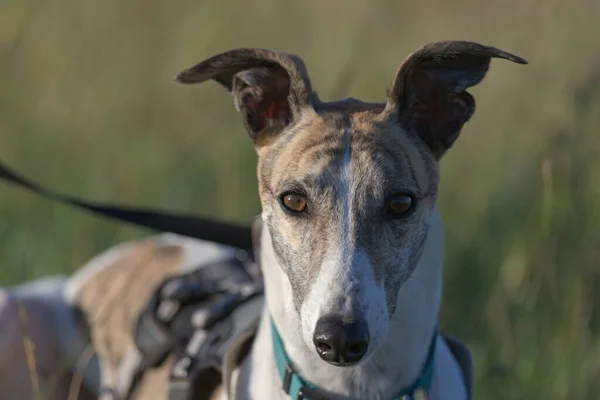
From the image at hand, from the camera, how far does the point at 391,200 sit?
2.41 m

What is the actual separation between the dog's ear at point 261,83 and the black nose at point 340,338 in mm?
750

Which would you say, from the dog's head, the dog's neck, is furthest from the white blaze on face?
the dog's neck

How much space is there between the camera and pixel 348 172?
94.6 inches

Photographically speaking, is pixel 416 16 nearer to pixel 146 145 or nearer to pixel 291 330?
pixel 146 145

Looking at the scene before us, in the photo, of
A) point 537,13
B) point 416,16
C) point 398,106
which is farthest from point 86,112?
point 398,106

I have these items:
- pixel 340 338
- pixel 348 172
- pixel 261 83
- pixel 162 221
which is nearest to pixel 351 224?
pixel 348 172

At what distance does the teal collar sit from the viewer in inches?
99.2

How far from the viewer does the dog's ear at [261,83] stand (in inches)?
101

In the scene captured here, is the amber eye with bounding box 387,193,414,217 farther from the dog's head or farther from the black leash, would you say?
the black leash

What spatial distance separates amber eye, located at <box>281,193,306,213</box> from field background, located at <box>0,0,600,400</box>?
123 cm

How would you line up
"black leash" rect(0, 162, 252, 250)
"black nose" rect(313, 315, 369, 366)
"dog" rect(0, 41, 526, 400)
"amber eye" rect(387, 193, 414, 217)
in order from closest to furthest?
1. "black nose" rect(313, 315, 369, 366)
2. "dog" rect(0, 41, 526, 400)
3. "amber eye" rect(387, 193, 414, 217)
4. "black leash" rect(0, 162, 252, 250)

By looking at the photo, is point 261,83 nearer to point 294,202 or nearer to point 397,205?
point 294,202

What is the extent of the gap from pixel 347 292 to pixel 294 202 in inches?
14.4

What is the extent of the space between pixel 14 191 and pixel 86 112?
0.85 m
